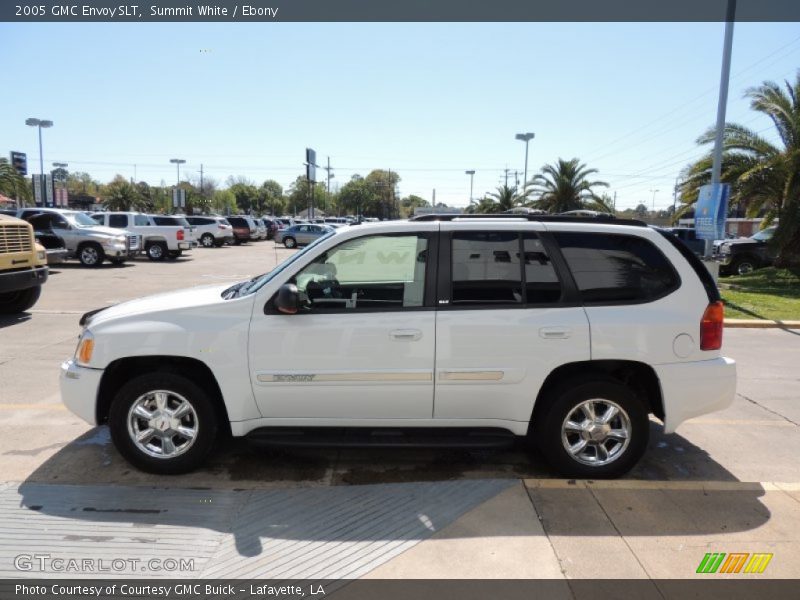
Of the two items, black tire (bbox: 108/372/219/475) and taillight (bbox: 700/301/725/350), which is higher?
taillight (bbox: 700/301/725/350)

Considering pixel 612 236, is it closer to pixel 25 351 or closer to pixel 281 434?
pixel 281 434

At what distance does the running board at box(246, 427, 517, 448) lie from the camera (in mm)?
3787

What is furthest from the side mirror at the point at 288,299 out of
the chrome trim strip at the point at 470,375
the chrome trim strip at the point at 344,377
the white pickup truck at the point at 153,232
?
the white pickup truck at the point at 153,232

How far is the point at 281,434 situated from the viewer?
383cm

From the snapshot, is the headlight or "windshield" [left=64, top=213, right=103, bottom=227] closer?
the headlight

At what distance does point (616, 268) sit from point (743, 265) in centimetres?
1935

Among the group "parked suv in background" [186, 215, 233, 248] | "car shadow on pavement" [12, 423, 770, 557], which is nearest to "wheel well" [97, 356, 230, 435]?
"car shadow on pavement" [12, 423, 770, 557]

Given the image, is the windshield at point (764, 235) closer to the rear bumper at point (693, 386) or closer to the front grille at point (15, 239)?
the rear bumper at point (693, 386)

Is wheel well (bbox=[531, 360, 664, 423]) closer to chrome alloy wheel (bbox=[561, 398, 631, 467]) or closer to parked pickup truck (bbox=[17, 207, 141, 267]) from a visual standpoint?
chrome alloy wheel (bbox=[561, 398, 631, 467])

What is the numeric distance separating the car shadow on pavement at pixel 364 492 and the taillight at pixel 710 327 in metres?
0.98

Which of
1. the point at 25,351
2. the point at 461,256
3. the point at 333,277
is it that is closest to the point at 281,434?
the point at 333,277

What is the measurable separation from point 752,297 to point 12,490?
49.1 ft

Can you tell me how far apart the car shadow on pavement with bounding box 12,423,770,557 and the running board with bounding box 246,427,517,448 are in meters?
0.29

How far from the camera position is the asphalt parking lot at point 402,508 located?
300cm
